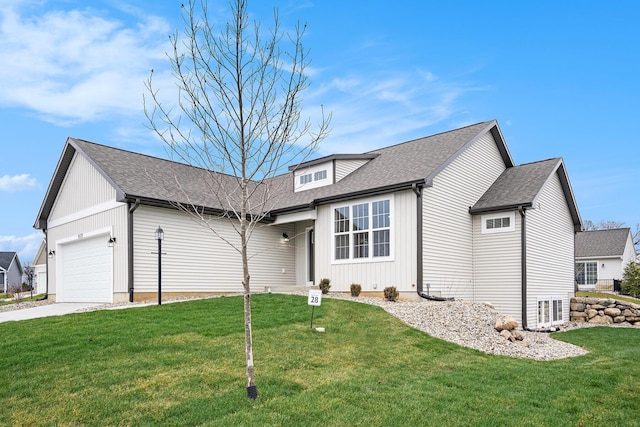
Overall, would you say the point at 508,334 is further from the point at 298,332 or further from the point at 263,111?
the point at 263,111

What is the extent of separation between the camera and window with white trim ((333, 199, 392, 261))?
14969 millimetres

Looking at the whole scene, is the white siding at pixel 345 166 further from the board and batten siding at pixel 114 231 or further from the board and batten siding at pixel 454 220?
the board and batten siding at pixel 114 231

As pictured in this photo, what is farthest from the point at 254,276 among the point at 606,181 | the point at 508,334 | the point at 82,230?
the point at 606,181

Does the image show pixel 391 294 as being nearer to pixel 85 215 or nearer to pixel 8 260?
pixel 85 215

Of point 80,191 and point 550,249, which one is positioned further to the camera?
point 80,191

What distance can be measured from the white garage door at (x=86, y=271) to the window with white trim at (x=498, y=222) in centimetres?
1276

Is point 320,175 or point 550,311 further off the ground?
point 320,175

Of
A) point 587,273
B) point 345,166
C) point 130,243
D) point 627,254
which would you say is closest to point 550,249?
point 345,166

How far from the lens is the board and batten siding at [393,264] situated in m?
14.2

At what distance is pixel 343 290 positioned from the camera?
15.9m

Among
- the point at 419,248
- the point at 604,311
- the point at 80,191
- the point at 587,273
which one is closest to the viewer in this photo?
the point at 419,248

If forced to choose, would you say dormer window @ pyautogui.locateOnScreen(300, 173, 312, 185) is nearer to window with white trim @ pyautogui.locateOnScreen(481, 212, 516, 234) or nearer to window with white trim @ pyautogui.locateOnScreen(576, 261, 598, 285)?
window with white trim @ pyautogui.locateOnScreen(481, 212, 516, 234)

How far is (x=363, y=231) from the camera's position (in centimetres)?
1548

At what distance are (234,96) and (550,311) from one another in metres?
16.0
